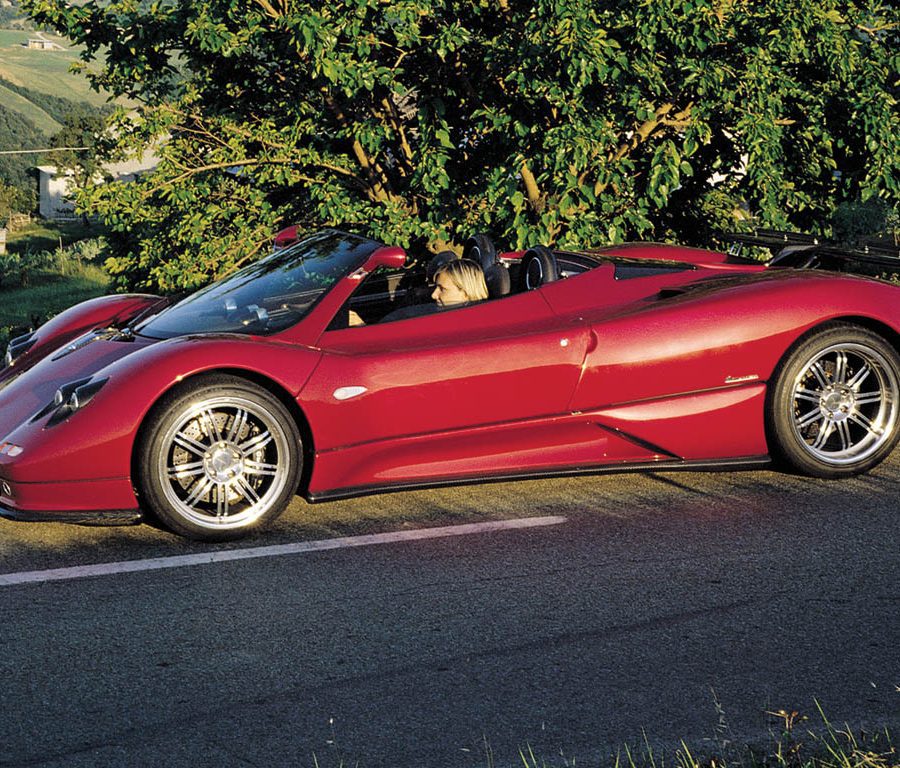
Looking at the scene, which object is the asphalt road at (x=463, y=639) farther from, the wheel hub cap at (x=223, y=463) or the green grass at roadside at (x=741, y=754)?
the wheel hub cap at (x=223, y=463)

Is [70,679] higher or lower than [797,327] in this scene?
lower

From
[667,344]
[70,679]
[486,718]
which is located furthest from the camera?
[667,344]

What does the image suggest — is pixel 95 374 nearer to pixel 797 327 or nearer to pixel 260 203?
pixel 797 327

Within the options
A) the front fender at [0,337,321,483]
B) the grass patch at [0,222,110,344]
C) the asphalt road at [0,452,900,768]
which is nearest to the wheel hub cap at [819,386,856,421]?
the asphalt road at [0,452,900,768]

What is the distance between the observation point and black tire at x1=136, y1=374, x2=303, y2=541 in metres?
5.59

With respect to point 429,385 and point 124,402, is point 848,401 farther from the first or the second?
point 124,402

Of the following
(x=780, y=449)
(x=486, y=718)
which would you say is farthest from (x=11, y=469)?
(x=780, y=449)

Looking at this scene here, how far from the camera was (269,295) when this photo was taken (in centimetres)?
663

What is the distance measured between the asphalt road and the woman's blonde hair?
1.09 meters

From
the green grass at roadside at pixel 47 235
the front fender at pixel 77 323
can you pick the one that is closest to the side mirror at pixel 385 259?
the front fender at pixel 77 323

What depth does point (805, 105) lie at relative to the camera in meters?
11.3

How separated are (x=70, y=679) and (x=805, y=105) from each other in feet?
29.3

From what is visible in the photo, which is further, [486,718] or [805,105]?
[805,105]

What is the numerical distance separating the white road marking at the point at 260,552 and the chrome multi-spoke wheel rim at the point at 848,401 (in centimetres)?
160
